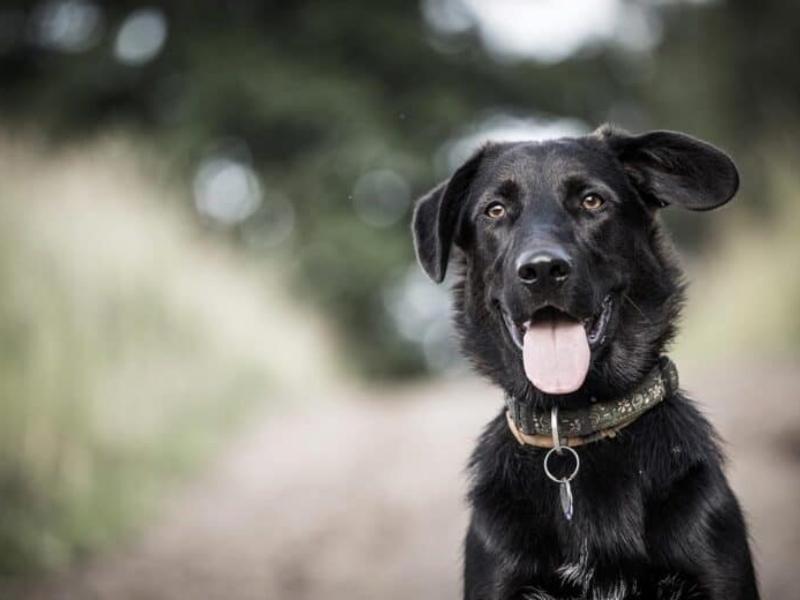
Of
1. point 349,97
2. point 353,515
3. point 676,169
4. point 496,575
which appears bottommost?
point 496,575

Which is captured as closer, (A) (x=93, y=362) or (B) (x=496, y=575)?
(B) (x=496, y=575)

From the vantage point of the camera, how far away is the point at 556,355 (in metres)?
2.97

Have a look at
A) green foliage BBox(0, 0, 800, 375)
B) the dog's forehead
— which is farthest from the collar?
green foliage BBox(0, 0, 800, 375)

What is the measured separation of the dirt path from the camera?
188 inches

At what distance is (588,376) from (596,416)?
0.18 metres

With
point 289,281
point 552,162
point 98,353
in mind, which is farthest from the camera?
point 289,281

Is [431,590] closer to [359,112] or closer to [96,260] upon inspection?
[96,260]

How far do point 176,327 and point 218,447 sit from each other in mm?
1184

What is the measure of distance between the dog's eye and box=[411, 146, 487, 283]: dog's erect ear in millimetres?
178

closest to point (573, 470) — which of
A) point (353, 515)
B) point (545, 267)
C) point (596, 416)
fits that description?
point (596, 416)

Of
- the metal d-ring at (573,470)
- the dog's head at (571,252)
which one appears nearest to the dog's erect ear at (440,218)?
the dog's head at (571,252)

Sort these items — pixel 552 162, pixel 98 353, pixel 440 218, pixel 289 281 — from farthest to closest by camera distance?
pixel 289 281, pixel 98 353, pixel 440 218, pixel 552 162

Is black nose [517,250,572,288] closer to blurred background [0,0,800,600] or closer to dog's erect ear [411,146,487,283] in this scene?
dog's erect ear [411,146,487,283]

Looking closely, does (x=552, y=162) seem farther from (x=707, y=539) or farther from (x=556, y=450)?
(x=707, y=539)
